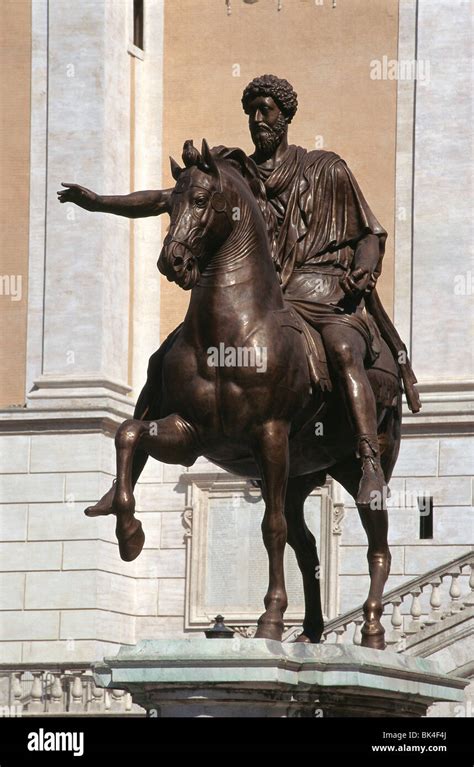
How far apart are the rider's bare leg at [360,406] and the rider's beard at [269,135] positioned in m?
1.24

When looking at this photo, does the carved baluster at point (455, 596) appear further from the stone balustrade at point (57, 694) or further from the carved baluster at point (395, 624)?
the stone balustrade at point (57, 694)

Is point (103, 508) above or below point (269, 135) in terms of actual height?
below

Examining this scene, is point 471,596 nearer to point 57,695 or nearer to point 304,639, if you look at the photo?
point 57,695

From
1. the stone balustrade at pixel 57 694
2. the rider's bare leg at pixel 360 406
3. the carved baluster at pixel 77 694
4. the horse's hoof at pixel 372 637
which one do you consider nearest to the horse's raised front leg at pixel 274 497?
the rider's bare leg at pixel 360 406

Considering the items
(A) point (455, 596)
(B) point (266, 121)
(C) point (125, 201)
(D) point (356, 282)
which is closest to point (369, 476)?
(D) point (356, 282)

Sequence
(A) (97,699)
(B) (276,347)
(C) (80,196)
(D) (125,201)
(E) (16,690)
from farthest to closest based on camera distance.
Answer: (E) (16,690) < (A) (97,699) < (D) (125,201) < (C) (80,196) < (B) (276,347)

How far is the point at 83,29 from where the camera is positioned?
88.1ft

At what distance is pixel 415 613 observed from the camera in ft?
75.0

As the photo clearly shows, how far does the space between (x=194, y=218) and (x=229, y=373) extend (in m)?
0.81

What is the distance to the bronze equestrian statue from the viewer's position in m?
11.1

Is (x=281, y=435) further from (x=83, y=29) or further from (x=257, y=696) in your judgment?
(x=83, y=29)

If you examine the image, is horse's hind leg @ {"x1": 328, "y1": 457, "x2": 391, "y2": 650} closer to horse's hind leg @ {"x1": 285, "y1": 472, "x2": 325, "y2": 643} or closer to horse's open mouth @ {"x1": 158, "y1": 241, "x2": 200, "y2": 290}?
horse's hind leg @ {"x1": 285, "y1": 472, "x2": 325, "y2": 643}

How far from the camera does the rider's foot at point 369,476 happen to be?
11.5 m

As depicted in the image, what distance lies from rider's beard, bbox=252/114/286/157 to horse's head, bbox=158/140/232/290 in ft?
3.13
